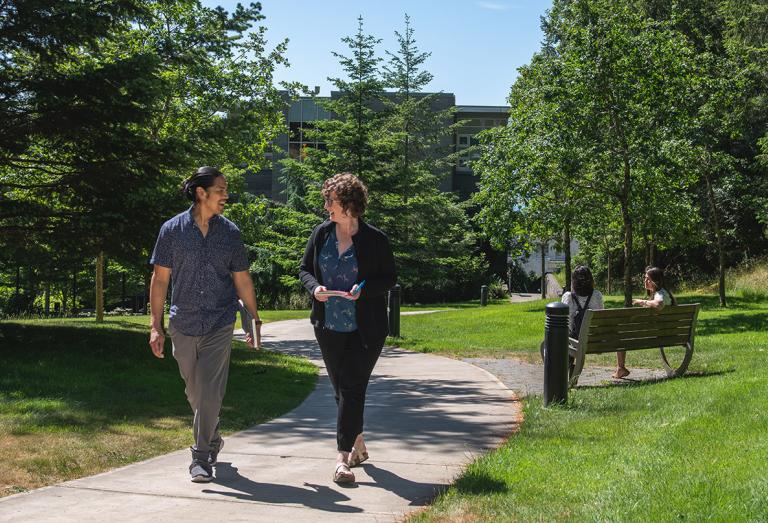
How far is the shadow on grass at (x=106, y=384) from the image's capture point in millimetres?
7645

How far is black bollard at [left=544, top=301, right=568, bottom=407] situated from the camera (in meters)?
8.30

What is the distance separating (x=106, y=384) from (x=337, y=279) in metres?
4.90

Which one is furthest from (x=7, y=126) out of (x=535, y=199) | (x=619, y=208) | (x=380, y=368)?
(x=619, y=208)

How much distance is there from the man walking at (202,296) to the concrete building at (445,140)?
50703 millimetres

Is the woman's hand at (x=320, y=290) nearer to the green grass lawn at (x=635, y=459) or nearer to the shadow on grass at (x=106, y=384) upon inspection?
the green grass lawn at (x=635, y=459)

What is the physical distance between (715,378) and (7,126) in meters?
9.67

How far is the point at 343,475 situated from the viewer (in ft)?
17.4

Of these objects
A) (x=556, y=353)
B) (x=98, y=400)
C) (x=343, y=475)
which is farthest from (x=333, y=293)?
(x=98, y=400)

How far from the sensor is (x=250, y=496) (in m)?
5.07

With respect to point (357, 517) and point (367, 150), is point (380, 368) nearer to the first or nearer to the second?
point (357, 517)

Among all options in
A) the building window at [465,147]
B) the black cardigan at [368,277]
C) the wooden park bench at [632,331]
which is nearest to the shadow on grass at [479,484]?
the black cardigan at [368,277]

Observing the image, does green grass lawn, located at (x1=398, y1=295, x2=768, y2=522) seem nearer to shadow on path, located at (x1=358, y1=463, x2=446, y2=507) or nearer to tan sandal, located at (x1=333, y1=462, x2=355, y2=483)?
shadow on path, located at (x1=358, y1=463, x2=446, y2=507)

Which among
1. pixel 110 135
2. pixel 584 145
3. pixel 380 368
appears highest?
pixel 584 145

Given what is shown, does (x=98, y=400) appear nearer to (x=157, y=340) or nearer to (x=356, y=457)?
(x=157, y=340)
